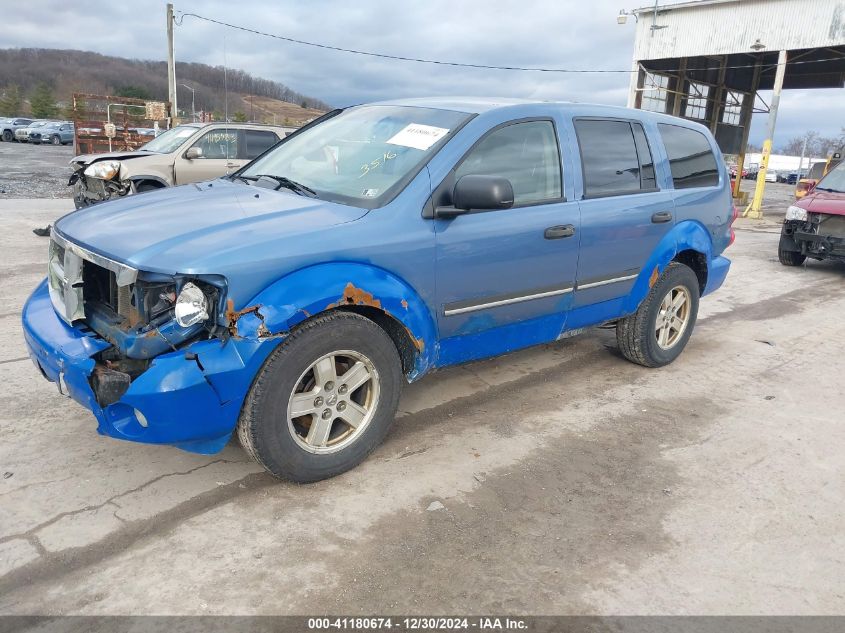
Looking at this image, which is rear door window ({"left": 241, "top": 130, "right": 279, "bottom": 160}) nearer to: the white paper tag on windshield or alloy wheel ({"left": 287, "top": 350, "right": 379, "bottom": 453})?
the white paper tag on windshield

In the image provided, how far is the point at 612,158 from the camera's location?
14.1ft

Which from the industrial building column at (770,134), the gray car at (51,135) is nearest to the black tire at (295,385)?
the industrial building column at (770,134)

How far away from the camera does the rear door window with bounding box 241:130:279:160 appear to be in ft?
35.6

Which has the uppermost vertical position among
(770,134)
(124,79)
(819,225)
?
(124,79)

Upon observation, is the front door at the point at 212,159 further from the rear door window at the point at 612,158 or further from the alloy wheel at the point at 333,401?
the alloy wheel at the point at 333,401

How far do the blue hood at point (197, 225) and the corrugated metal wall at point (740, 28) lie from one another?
59.2 ft

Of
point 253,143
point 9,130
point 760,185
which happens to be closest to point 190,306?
point 253,143

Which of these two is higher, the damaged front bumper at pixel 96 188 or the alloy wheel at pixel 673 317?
the damaged front bumper at pixel 96 188

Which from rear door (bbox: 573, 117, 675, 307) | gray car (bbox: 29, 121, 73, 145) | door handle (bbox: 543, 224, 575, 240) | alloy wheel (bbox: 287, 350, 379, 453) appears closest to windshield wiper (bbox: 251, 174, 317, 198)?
alloy wheel (bbox: 287, 350, 379, 453)

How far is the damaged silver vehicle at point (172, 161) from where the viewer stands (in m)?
9.48

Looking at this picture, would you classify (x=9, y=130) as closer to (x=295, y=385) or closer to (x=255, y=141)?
(x=255, y=141)

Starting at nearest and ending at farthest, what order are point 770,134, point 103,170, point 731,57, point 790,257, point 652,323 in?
point 652,323
point 103,170
point 790,257
point 770,134
point 731,57

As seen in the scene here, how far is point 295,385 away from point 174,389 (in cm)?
53

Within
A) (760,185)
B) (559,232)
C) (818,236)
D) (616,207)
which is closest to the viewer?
(559,232)
